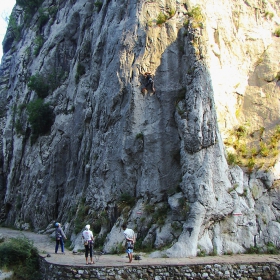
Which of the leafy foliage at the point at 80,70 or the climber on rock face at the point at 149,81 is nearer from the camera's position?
the climber on rock face at the point at 149,81

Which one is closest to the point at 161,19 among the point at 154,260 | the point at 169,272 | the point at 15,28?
the point at 154,260

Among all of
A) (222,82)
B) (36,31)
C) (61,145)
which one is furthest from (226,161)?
(36,31)

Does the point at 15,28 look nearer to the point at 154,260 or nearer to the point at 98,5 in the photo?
the point at 98,5

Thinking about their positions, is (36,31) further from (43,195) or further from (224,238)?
(224,238)

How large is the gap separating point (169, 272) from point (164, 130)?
6.72m

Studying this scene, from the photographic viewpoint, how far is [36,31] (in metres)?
35.6

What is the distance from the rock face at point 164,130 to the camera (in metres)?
14.3

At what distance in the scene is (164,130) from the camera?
16.8 meters

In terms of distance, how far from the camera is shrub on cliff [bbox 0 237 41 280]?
13688 mm

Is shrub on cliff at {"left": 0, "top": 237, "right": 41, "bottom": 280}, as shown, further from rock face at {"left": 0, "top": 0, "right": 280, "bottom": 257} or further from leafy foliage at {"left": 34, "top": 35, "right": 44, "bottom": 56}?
leafy foliage at {"left": 34, "top": 35, "right": 44, "bottom": 56}

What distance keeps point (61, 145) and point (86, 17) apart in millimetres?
9375

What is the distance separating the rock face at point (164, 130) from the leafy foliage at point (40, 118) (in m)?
0.07

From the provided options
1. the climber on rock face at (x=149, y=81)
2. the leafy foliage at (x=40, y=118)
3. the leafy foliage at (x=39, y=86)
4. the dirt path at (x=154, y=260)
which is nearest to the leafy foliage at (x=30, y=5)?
the leafy foliage at (x=39, y=86)

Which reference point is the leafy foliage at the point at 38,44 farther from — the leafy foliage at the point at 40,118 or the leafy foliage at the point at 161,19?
the leafy foliage at the point at 161,19
